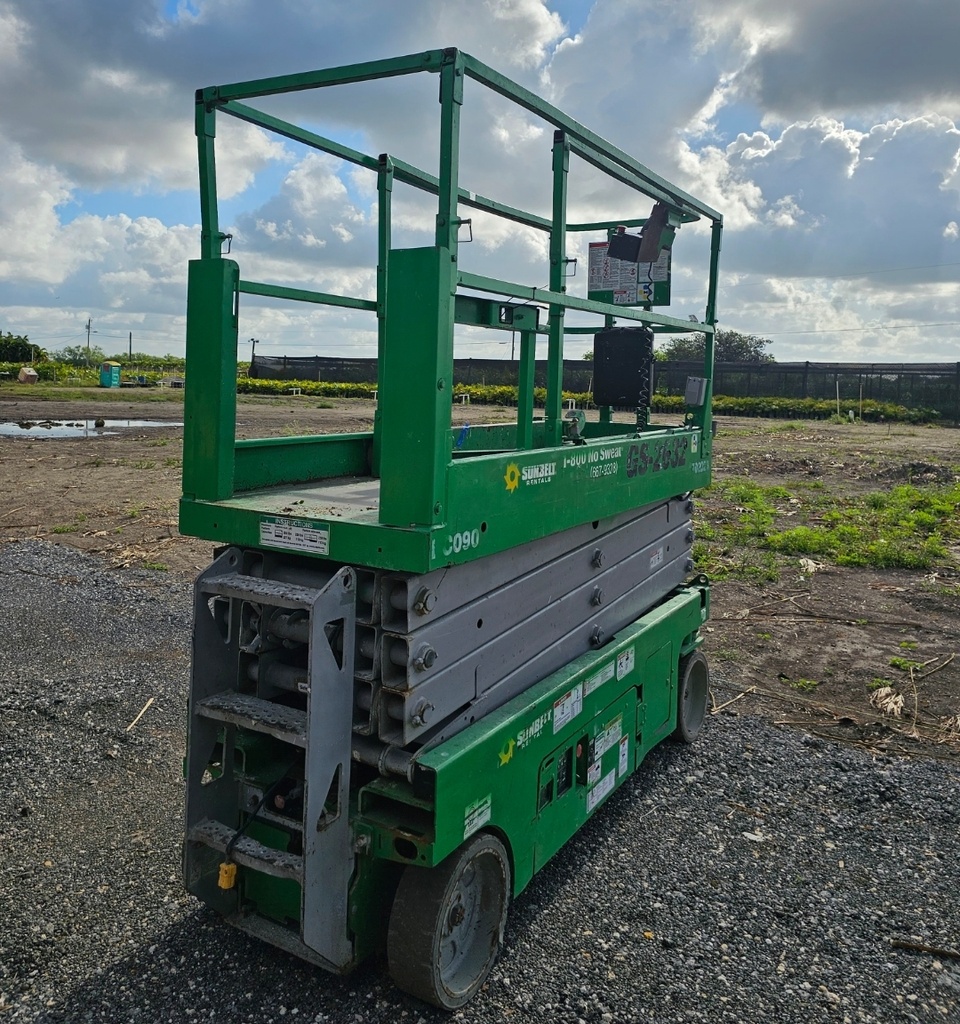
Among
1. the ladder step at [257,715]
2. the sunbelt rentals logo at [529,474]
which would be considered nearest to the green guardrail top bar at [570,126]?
the sunbelt rentals logo at [529,474]

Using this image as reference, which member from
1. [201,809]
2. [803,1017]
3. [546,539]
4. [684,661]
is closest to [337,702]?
[201,809]

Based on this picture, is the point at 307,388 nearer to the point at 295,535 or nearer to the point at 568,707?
the point at 568,707

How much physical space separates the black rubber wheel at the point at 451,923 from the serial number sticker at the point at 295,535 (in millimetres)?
1178

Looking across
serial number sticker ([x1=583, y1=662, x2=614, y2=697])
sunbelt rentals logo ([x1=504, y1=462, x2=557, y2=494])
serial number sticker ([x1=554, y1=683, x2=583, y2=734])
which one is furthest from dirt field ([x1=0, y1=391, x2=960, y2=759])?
sunbelt rentals logo ([x1=504, y1=462, x2=557, y2=494])

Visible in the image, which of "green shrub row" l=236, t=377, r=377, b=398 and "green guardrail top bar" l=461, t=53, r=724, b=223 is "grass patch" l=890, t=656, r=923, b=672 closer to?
"green guardrail top bar" l=461, t=53, r=724, b=223

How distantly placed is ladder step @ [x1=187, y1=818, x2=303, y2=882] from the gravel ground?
54 cm

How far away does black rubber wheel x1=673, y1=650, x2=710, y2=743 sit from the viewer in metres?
5.40

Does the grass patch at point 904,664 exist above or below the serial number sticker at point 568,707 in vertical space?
below

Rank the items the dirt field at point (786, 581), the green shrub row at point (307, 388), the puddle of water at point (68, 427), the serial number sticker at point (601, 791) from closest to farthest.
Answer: the serial number sticker at point (601, 791) < the dirt field at point (786, 581) < the puddle of water at point (68, 427) < the green shrub row at point (307, 388)

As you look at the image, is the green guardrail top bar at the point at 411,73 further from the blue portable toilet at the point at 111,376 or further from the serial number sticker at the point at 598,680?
the blue portable toilet at the point at 111,376

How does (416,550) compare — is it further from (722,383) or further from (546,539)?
(722,383)

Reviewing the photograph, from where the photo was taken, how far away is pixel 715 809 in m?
4.70

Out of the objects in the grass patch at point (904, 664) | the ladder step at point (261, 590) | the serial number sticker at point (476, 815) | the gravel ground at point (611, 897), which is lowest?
the gravel ground at point (611, 897)

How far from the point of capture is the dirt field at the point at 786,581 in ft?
20.7
